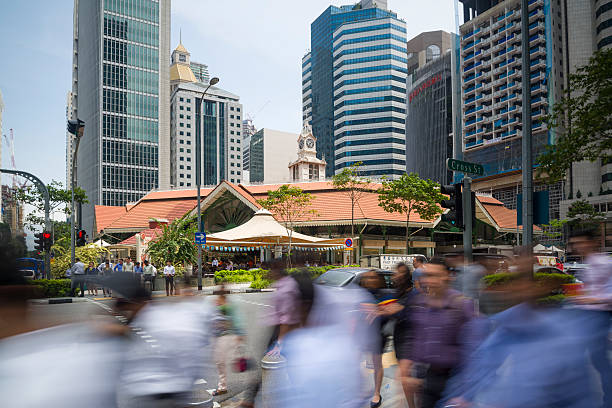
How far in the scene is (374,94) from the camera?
118500 millimetres

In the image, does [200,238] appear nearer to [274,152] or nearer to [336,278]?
[336,278]

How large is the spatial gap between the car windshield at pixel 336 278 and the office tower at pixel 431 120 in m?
95.8

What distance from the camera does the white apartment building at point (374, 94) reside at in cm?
11756

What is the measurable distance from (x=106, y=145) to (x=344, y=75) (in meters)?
57.8

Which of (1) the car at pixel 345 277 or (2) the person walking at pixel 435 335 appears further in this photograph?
(1) the car at pixel 345 277

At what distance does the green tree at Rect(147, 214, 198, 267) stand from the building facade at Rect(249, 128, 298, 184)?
14242 centimetres

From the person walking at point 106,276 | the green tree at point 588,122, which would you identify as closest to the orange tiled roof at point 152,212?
the person walking at point 106,276

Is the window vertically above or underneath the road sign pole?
above

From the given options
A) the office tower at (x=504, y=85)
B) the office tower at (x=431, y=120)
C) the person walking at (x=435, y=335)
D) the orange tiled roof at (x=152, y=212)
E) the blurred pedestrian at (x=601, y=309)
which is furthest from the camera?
the office tower at (x=431, y=120)

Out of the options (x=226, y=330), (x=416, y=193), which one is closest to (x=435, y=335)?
(x=226, y=330)

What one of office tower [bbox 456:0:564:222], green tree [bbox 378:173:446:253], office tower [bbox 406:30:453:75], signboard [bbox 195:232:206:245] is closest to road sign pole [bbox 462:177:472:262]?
signboard [bbox 195:232:206:245]

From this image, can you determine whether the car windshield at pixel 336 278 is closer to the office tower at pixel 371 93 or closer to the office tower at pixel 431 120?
the office tower at pixel 431 120

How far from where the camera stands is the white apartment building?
118 meters

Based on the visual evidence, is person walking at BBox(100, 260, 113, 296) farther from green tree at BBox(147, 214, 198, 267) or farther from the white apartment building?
the white apartment building
